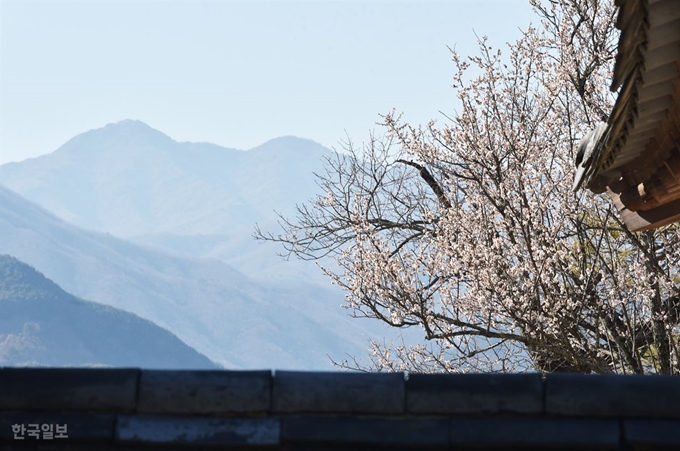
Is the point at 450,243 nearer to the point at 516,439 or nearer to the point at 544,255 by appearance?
the point at 544,255

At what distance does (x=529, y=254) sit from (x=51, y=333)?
19917 centimetres

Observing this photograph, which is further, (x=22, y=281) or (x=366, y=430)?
(x=22, y=281)

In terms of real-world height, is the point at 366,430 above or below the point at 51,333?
below

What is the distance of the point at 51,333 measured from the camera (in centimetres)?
19262

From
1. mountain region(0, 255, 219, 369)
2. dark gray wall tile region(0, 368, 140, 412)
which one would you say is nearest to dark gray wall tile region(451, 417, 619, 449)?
dark gray wall tile region(0, 368, 140, 412)

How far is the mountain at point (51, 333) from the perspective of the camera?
7239 inches

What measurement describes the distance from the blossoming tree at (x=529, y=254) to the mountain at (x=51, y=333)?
17927 centimetres

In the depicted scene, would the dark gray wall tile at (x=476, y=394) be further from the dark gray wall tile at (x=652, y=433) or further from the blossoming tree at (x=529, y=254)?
the blossoming tree at (x=529, y=254)

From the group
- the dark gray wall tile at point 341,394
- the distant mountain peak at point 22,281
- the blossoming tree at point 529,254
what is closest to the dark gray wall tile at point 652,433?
the dark gray wall tile at point 341,394

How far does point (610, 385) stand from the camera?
111 inches

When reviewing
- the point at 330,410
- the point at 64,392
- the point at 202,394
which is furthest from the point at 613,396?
the point at 64,392

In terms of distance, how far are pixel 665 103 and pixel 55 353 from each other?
20504 centimetres

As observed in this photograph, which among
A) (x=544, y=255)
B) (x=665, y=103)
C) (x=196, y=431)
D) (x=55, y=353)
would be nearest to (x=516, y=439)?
(x=196, y=431)

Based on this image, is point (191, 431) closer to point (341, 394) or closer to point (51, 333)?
point (341, 394)
